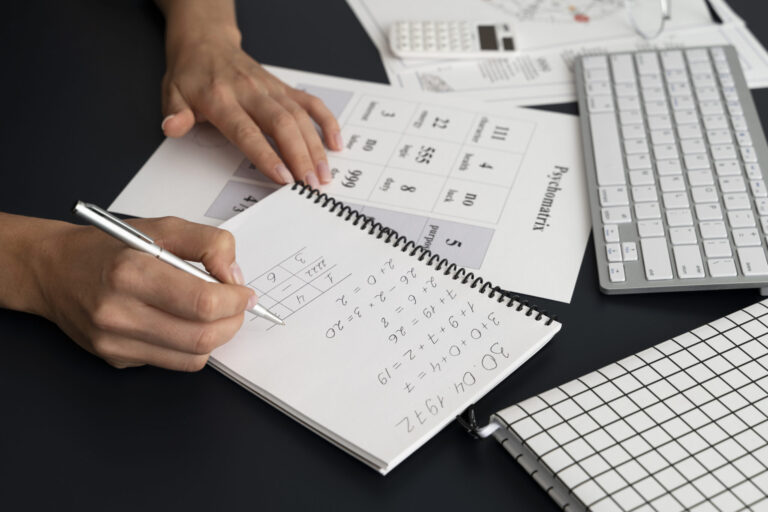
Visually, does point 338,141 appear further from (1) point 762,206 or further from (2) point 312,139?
(1) point 762,206

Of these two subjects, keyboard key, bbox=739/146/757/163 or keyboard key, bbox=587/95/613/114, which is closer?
keyboard key, bbox=739/146/757/163

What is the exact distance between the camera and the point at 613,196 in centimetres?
83

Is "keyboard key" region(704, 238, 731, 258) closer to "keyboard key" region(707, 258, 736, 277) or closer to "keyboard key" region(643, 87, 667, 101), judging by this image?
"keyboard key" region(707, 258, 736, 277)

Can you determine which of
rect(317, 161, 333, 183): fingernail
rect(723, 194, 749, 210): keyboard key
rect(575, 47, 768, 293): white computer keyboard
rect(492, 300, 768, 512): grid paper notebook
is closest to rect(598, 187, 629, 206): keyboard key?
rect(575, 47, 768, 293): white computer keyboard

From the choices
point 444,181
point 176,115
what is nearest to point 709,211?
point 444,181

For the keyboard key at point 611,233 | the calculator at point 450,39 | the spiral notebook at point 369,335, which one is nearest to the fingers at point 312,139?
the spiral notebook at point 369,335

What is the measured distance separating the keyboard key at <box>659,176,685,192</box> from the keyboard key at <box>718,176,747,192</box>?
0.04 meters

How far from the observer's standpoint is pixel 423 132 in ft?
3.15

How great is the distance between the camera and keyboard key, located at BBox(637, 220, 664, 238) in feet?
2.55

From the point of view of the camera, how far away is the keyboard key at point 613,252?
76 centimetres

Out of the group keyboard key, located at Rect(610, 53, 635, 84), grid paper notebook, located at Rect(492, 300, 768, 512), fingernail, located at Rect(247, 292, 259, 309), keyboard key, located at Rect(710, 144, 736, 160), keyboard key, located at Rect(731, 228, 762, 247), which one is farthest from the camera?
keyboard key, located at Rect(610, 53, 635, 84)

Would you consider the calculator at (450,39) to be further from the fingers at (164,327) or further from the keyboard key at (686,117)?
the fingers at (164,327)

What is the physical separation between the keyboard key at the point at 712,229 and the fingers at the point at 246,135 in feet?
1.48

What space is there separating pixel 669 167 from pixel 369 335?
41 centimetres
